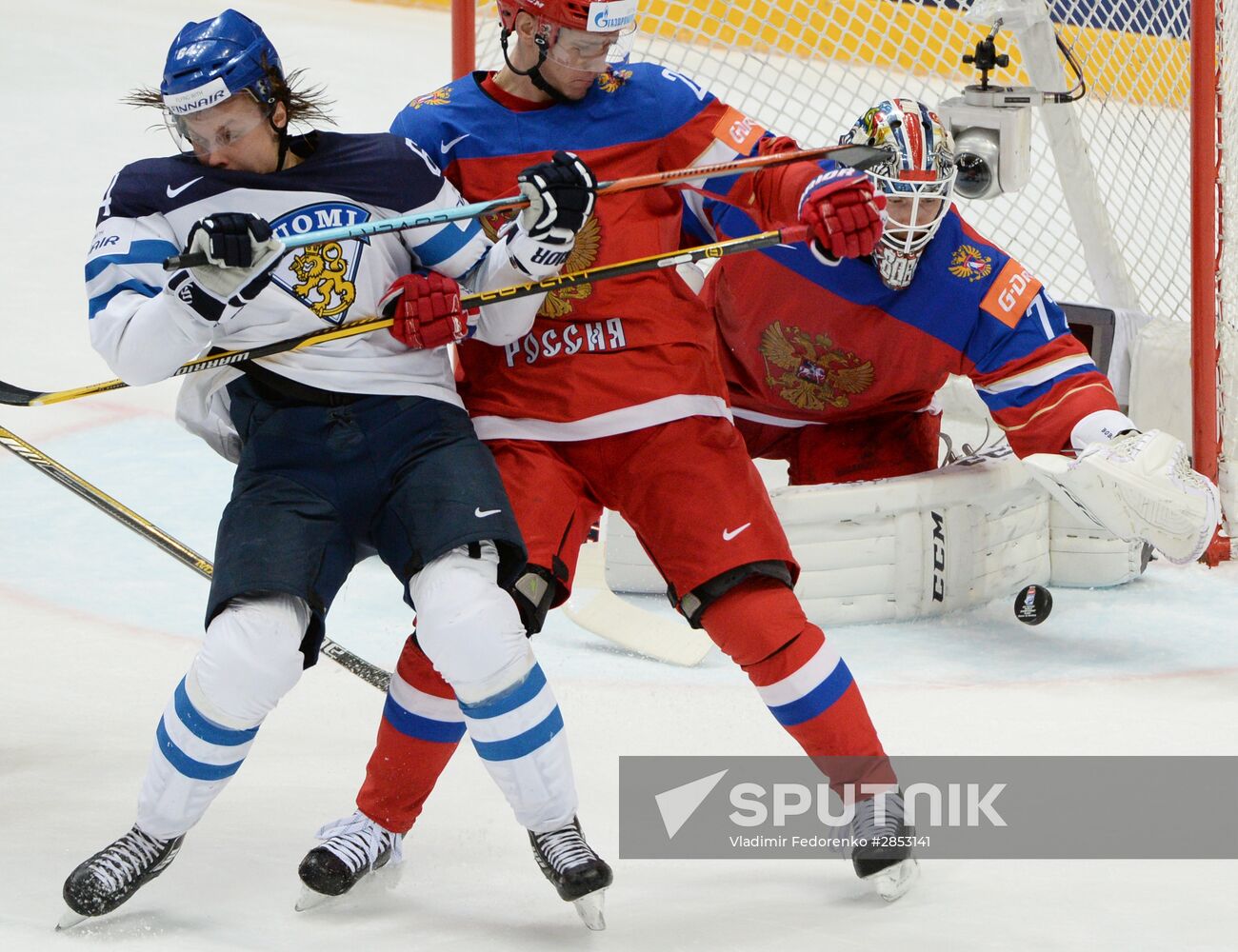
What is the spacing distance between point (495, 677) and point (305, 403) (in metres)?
0.43

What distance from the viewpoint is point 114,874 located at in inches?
83.8

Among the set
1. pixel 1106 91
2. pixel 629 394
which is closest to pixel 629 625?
pixel 629 394

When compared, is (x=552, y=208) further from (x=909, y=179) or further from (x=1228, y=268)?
(x=1228, y=268)

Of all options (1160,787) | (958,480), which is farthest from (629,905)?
(958,480)

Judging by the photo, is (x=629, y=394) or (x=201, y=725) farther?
(x=629, y=394)

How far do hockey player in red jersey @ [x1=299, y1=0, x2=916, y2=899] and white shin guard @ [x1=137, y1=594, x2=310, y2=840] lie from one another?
237 millimetres

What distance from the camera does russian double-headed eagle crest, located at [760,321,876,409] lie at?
3469 millimetres

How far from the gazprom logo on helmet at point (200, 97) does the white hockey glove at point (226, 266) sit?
0.14 meters

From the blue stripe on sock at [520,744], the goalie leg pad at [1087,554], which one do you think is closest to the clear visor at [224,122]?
the blue stripe on sock at [520,744]

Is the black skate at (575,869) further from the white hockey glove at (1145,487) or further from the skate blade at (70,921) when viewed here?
the white hockey glove at (1145,487)

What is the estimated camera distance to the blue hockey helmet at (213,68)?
6.91 ft

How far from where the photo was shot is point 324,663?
3375 mm

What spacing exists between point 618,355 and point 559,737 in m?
0.55

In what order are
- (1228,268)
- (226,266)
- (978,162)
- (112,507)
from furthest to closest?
1. (1228,268)
2. (978,162)
3. (112,507)
4. (226,266)
